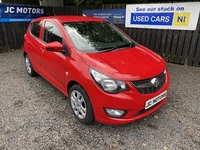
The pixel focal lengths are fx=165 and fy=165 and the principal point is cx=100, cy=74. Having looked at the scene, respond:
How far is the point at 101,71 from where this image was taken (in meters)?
2.32

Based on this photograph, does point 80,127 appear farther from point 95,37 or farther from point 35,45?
point 35,45

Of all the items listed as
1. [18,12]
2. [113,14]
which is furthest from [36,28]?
[18,12]

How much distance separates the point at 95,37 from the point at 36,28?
182 centimetres

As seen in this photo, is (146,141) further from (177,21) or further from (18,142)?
(177,21)

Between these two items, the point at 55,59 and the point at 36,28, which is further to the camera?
the point at 36,28

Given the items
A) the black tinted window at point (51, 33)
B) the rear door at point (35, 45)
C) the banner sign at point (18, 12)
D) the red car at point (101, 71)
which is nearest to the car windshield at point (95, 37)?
the red car at point (101, 71)

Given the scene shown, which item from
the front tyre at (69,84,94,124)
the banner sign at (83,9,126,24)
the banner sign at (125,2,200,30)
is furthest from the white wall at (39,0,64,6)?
the front tyre at (69,84,94,124)

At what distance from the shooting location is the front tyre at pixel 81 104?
2.47m

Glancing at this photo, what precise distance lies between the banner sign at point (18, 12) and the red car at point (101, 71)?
480cm

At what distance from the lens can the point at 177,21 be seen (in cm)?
523

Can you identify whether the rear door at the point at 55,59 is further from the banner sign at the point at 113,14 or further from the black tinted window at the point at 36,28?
the banner sign at the point at 113,14

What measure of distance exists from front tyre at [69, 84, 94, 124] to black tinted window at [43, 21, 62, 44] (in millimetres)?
1013

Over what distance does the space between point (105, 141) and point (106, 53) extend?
4.57ft

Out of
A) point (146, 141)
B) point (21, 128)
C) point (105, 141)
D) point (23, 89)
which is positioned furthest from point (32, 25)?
point (146, 141)
